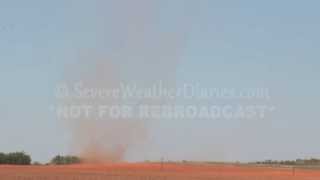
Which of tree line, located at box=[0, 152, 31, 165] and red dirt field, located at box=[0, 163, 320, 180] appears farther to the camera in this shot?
tree line, located at box=[0, 152, 31, 165]

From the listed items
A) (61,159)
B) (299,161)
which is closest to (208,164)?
(61,159)

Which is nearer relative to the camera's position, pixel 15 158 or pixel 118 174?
pixel 118 174

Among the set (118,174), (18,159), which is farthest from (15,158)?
(118,174)

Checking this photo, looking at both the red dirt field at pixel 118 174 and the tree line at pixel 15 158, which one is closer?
the red dirt field at pixel 118 174

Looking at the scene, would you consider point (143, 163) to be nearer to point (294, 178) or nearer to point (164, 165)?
point (164, 165)

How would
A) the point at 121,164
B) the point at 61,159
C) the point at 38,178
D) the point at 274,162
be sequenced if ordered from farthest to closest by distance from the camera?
the point at 274,162, the point at 61,159, the point at 121,164, the point at 38,178

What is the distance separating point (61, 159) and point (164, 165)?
12.9 meters

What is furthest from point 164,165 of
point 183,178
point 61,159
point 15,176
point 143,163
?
point 15,176

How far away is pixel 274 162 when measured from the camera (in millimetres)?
74812

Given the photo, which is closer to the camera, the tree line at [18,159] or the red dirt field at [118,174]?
the red dirt field at [118,174]

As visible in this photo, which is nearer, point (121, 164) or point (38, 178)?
point (38, 178)

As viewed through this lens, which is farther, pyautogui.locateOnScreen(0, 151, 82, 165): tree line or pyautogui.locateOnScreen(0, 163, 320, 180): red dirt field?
pyautogui.locateOnScreen(0, 151, 82, 165): tree line

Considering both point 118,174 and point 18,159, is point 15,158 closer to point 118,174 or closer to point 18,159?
point 18,159

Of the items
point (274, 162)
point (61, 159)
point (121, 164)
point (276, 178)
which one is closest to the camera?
point (276, 178)
